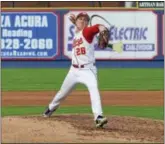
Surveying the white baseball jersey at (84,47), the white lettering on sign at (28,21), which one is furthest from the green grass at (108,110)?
the white lettering on sign at (28,21)

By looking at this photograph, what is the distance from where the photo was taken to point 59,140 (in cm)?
812

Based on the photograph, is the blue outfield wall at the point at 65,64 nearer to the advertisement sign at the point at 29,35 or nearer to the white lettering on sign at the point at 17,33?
the advertisement sign at the point at 29,35

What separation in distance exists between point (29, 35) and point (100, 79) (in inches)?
207

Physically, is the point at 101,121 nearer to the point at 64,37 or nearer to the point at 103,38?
the point at 103,38

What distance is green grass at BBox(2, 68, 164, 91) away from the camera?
1778 cm

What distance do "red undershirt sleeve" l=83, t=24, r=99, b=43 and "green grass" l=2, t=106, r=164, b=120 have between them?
2.77 meters

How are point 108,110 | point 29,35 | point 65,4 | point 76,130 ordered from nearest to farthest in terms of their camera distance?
point 76,130 → point 108,110 → point 29,35 → point 65,4

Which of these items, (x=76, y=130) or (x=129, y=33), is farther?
(x=129, y=33)

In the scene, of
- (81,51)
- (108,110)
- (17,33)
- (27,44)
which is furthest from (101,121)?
(17,33)

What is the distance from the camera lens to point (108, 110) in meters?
12.8

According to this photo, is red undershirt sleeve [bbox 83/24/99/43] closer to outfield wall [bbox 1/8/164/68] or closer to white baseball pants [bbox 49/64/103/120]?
white baseball pants [bbox 49/64/103/120]

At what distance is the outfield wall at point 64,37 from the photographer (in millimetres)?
24453

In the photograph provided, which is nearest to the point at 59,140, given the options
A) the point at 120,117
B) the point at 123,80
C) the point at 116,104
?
the point at 120,117

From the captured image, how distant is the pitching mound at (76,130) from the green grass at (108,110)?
50.9 inches
